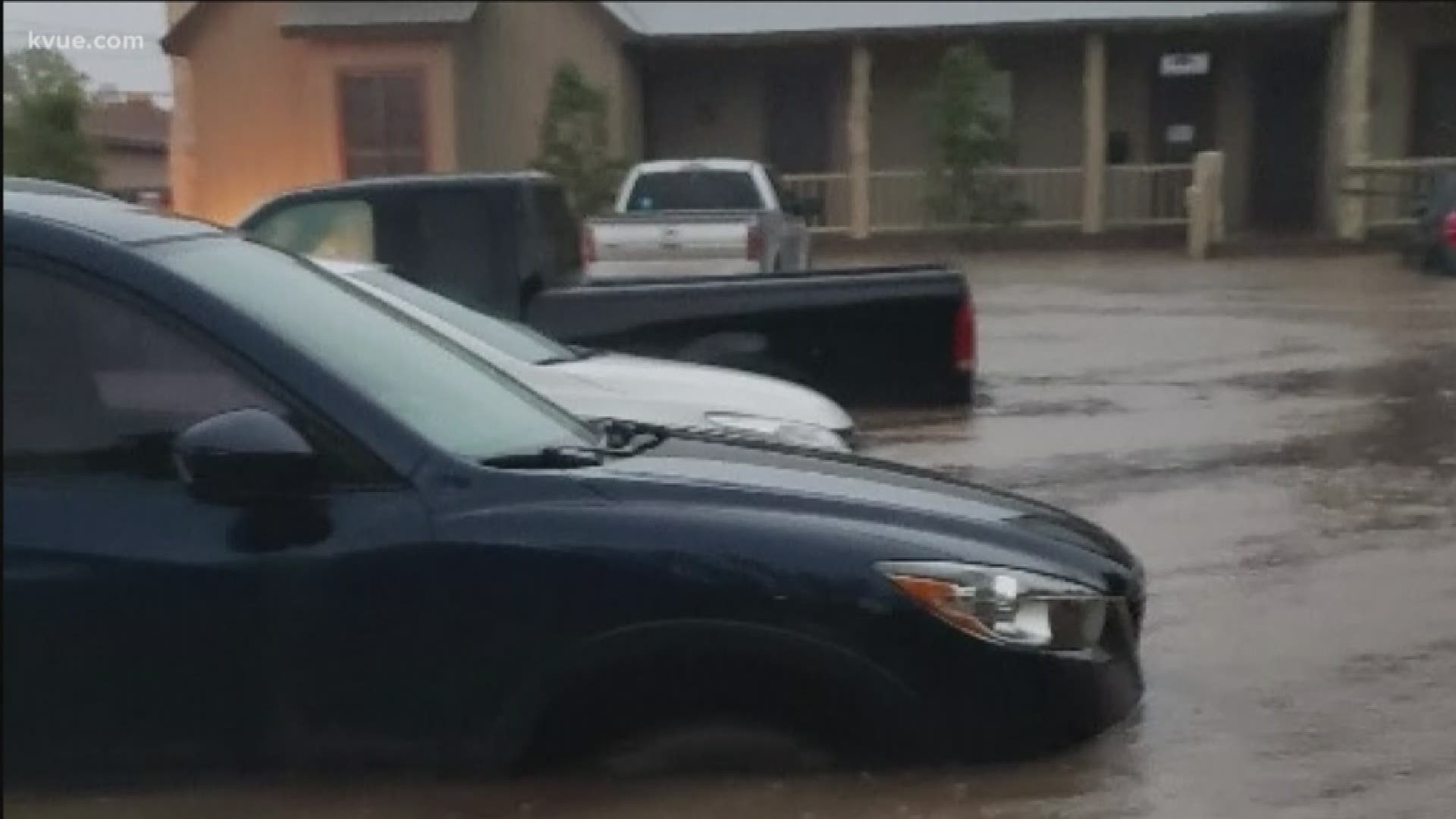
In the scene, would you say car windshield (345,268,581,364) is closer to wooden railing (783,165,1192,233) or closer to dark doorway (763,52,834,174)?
wooden railing (783,165,1192,233)

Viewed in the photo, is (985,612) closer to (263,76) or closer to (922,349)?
(922,349)

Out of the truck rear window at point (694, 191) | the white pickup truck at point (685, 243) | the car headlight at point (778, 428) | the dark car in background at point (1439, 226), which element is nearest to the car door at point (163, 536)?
the car headlight at point (778, 428)

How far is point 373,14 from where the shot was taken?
92.0 feet

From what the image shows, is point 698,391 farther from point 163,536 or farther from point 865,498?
point 163,536

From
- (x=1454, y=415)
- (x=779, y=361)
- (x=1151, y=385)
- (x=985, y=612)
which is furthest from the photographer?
(x=1151, y=385)

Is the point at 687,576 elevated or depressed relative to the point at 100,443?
depressed

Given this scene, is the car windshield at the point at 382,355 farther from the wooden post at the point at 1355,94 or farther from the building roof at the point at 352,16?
the building roof at the point at 352,16

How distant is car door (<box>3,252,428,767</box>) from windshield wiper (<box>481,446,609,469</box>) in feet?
0.97

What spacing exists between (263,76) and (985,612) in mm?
25702

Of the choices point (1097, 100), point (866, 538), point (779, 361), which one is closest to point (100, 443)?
point (866, 538)

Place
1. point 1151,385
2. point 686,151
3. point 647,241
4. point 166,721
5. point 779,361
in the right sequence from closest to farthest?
point 166,721, point 779,361, point 1151,385, point 647,241, point 686,151

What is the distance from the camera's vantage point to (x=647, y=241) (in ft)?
52.7

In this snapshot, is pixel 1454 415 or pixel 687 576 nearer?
pixel 687 576

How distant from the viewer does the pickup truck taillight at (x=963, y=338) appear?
11312 mm
